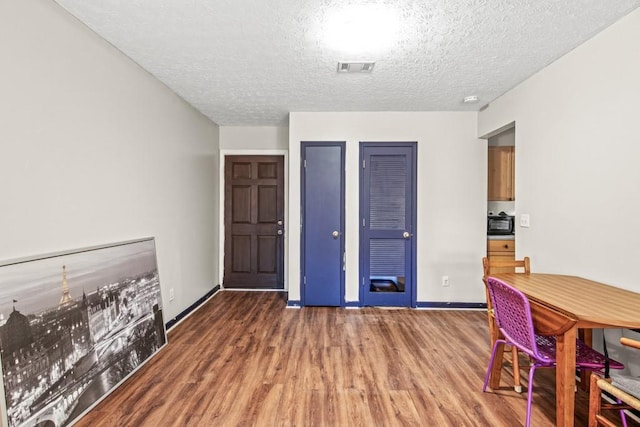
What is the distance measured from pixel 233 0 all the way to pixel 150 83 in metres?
1.53

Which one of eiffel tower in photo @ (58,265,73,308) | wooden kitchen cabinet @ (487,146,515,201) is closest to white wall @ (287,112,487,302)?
wooden kitchen cabinet @ (487,146,515,201)

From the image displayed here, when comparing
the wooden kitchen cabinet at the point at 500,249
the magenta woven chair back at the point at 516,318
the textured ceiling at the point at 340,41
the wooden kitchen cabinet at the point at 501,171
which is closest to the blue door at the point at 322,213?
the textured ceiling at the point at 340,41

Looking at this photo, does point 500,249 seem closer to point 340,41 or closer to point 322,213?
point 322,213

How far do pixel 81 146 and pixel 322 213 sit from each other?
2.55 meters

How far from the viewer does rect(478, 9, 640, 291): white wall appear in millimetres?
1920

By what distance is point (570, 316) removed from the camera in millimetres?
1466

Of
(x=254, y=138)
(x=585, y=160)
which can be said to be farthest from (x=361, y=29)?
(x=254, y=138)

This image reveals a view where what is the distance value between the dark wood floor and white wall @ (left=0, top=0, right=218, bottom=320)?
961 mm

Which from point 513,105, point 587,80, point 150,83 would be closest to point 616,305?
point 587,80

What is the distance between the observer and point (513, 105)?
10.2 feet

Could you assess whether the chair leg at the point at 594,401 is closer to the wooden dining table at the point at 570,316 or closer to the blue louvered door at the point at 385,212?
the wooden dining table at the point at 570,316

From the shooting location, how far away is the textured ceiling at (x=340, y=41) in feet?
6.12

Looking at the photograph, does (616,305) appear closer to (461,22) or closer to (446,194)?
(461,22)

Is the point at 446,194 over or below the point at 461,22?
below
